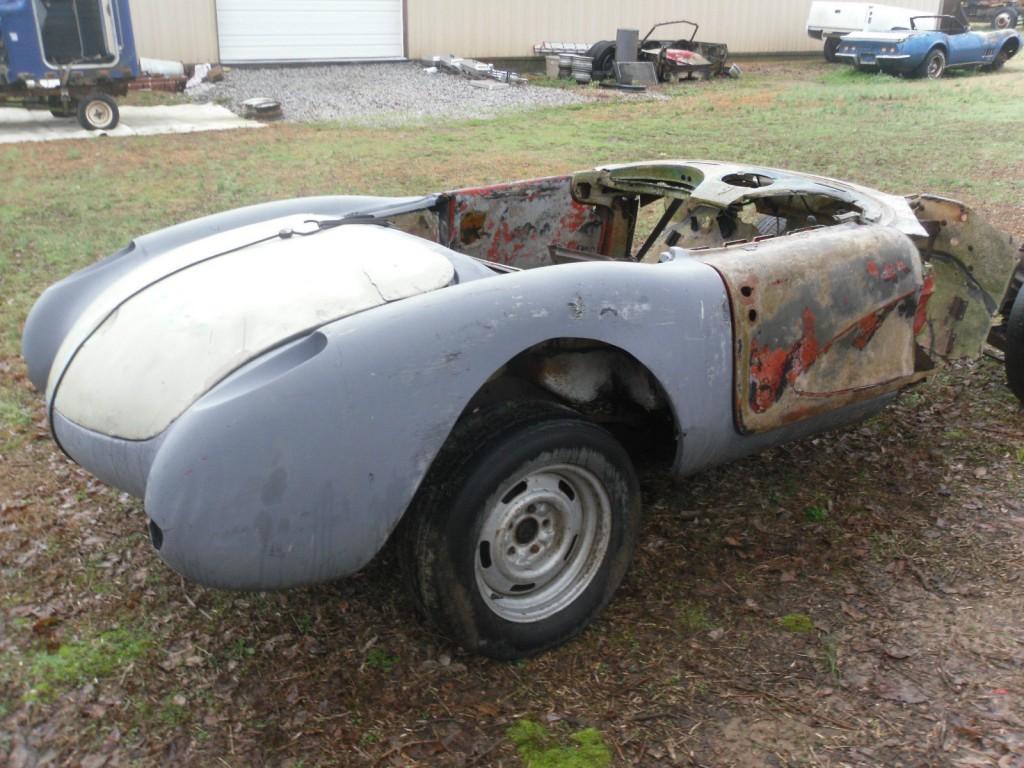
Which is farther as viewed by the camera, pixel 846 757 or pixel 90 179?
pixel 90 179

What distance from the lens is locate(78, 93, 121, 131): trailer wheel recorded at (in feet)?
41.2

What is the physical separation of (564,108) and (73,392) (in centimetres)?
1326

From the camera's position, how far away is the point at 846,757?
2.51 m

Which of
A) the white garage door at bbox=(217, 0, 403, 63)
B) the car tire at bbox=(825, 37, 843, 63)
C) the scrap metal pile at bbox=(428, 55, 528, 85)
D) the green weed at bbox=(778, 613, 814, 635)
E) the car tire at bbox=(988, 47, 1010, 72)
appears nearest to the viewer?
the green weed at bbox=(778, 613, 814, 635)

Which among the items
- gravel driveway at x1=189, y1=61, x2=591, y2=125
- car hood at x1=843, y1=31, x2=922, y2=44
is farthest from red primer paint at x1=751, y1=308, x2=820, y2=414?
car hood at x1=843, y1=31, x2=922, y2=44

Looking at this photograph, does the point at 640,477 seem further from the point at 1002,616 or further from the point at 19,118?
the point at 19,118

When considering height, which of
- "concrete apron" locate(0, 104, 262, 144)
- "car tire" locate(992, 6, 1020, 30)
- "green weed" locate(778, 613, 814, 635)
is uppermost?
"car tire" locate(992, 6, 1020, 30)

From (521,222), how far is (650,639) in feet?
7.24

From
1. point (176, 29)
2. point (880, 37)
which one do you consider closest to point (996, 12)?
point (880, 37)

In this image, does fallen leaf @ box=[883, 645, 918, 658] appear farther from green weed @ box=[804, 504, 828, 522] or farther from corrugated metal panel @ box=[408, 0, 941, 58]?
corrugated metal panel @ box=[408, 0, 941, 58]

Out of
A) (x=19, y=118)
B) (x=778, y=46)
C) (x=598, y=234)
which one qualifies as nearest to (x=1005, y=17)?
(x=778, y=46)

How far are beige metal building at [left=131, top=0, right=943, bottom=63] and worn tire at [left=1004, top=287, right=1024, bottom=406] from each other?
1691 centimetres

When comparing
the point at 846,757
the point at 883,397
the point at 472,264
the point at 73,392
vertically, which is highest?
the point at 472,264

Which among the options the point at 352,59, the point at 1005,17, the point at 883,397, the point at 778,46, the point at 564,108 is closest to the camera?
the point at 883,397
